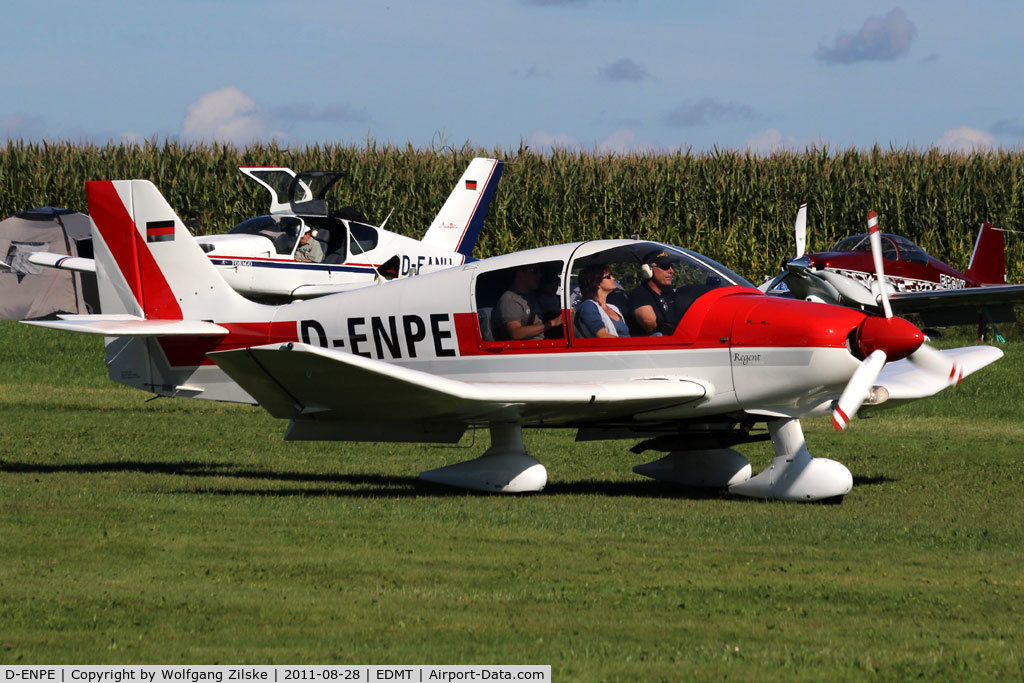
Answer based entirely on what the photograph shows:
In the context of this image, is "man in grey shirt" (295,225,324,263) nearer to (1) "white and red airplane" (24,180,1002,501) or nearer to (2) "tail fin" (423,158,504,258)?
(2) "tail fin" (423,158,504,258)

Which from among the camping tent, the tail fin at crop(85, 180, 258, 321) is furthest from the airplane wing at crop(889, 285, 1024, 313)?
the camping tent

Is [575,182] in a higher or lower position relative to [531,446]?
higher

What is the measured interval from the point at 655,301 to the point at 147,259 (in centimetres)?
525

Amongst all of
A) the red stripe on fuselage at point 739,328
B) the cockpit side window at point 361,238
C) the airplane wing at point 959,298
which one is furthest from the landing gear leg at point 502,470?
the airplane wing at point 959,298

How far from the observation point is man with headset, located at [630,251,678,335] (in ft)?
35.6

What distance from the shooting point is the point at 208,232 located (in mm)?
35062

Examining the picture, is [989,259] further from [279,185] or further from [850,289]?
[279,185]

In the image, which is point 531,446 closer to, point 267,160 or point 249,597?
point 249,597

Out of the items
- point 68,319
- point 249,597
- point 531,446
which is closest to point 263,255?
point 531,446

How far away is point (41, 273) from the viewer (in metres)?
31.0

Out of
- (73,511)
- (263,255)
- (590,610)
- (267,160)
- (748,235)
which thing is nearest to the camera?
(590,610)

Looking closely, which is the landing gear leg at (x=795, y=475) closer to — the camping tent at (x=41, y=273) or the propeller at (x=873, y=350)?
the propeller at (x=873, y=350)

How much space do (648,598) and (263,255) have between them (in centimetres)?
1729

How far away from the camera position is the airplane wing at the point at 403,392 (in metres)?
10.1
